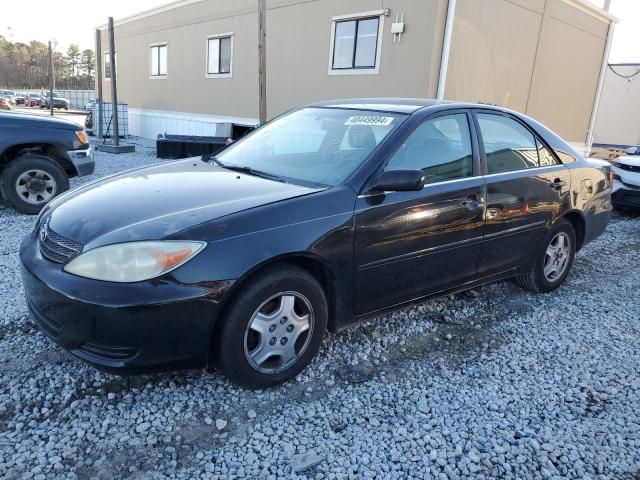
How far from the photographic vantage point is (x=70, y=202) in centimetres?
287

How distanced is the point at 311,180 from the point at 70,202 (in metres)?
1.44

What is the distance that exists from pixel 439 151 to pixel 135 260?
2101 mm

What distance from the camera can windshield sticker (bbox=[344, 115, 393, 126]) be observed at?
3204 mm

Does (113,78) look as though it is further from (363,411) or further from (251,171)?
(363,411)

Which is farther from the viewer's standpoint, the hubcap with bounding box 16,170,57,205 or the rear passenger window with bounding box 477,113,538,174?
the hubcap with bounding box 16,170,57,205

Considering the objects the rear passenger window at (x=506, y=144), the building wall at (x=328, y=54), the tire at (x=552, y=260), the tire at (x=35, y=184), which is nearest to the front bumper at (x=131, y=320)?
the rear passenger window at (x=506, y=144)

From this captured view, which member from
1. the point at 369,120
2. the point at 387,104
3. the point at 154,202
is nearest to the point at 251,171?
the point at 154,202

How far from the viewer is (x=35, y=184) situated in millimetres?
6004

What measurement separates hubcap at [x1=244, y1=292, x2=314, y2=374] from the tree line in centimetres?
6642

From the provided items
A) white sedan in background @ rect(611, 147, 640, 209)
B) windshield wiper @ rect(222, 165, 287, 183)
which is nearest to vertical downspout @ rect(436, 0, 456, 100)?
white sedan in background @ rect(611, 147, 640, 209)

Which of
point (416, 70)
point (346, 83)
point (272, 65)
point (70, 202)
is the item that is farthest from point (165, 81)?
point (70, 202)

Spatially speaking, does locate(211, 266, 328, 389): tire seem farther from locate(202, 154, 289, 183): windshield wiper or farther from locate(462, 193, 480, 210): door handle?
locate(462, 193, 480, 210): door handle

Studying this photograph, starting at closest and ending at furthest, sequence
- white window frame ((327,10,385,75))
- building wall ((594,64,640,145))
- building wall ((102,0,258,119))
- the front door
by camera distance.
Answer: the front door < white window frame ((327,10,385,75)) < building wall ((102,0,258,119)) < building wall ((594,64,640,145))

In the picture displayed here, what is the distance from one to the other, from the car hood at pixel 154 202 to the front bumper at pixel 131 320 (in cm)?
24
